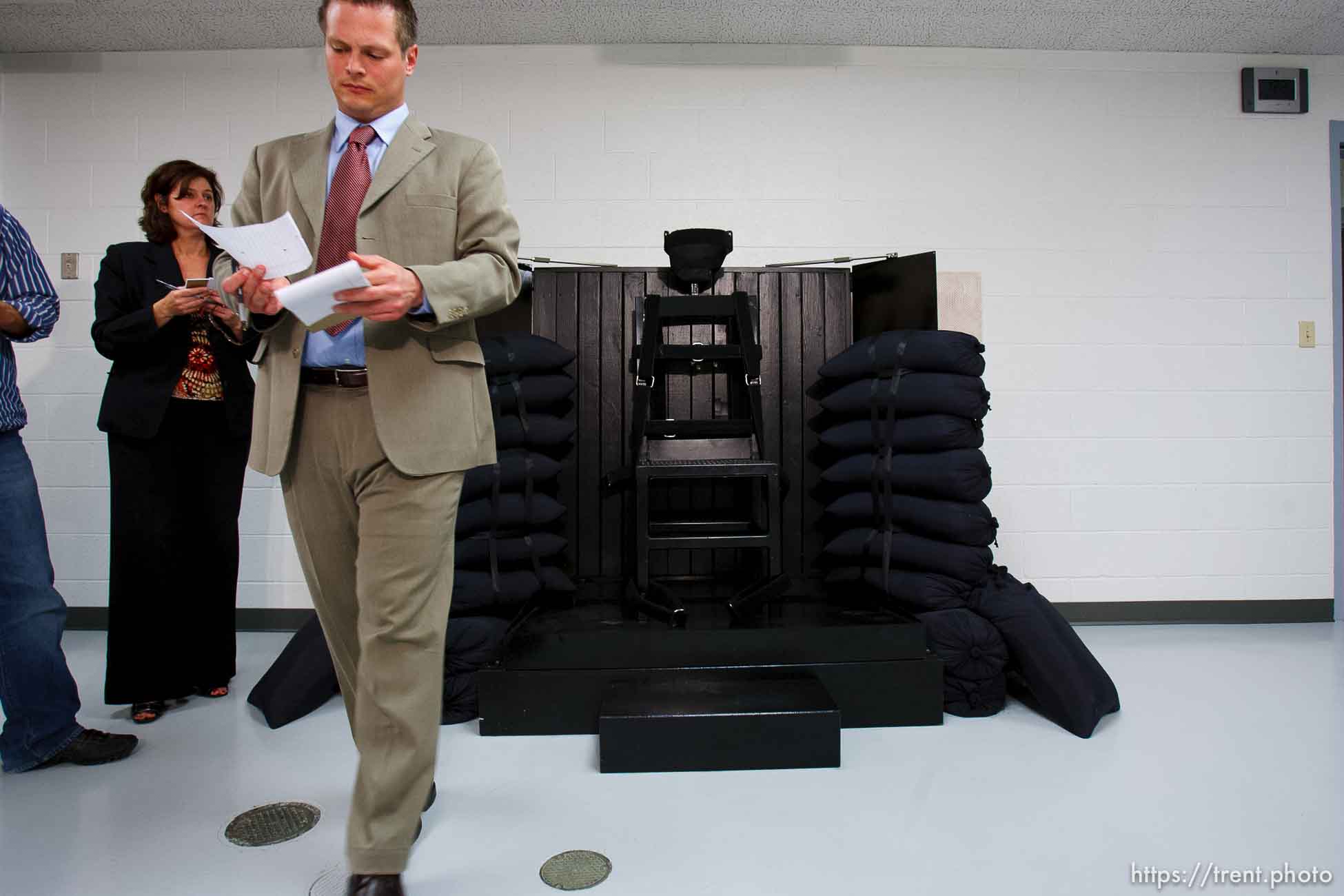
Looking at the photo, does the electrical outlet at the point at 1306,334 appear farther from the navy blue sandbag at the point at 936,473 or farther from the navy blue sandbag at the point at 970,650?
the navy blue sandbag at the point at 970,650

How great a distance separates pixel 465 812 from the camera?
1.79 m

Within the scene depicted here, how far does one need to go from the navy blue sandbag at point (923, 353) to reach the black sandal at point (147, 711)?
2.44 meters

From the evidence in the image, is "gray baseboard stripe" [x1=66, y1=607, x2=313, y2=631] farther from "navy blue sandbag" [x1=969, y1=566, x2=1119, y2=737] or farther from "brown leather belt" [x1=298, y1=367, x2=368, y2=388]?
"navy blue sandbag" [x1=969, y1=566, x2=1119, y2=737]

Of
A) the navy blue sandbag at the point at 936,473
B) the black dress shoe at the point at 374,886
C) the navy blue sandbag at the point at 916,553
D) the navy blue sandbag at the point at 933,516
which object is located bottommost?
the black dress shoe at the point at 374,886

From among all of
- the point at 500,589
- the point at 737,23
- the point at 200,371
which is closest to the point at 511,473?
the point at 500,589

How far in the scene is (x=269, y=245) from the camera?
4.01 feet

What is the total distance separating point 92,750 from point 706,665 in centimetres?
161

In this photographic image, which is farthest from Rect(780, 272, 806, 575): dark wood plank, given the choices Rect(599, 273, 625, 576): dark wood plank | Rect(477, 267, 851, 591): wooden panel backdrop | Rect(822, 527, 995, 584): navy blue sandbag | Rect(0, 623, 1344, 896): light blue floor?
Rect(0, 623, 1344, 896): light blue floor

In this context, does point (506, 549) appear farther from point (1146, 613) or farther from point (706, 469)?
point (1146, 613)

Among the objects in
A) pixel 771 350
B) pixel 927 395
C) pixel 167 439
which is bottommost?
pixel 167 439

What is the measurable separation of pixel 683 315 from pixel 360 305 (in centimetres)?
181

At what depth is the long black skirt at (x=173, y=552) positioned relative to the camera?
2.32 meters

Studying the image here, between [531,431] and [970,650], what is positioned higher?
[531,431]

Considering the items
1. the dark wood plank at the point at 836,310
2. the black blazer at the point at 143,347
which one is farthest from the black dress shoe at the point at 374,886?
the dark wood plank at the point at 836,310
